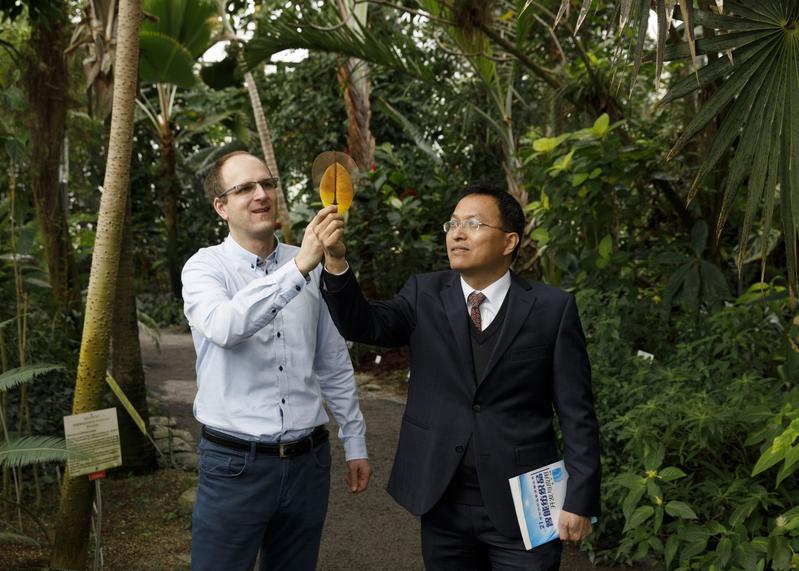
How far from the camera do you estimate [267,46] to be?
22.4 ft

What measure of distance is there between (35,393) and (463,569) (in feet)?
14.1

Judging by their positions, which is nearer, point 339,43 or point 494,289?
point 494,289

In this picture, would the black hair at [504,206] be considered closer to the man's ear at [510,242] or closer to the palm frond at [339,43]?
the man's ear at [510,242]

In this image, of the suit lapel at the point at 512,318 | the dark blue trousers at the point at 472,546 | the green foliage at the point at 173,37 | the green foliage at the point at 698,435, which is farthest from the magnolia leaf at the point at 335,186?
the green foliage at the point at 173,37

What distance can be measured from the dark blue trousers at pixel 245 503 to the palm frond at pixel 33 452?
929 millimetres

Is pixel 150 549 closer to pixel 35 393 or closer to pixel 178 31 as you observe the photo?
pixel 35 393

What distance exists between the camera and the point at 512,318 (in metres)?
2.42

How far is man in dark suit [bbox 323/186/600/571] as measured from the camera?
91.9 inches

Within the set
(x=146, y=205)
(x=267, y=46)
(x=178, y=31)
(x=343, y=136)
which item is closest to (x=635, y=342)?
(x=267, y=46)

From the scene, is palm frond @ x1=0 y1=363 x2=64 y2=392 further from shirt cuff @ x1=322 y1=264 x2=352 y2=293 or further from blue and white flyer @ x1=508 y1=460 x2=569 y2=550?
blue and white flyer @ x1=508 y1=460 x2=569 y2=550

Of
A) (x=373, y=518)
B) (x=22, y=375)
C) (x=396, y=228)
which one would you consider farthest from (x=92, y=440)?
(x=396, y=228)

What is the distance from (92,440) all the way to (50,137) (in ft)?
13.0

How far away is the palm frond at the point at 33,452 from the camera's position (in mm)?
3080

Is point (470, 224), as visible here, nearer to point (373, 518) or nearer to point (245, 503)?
point (245, 503)
